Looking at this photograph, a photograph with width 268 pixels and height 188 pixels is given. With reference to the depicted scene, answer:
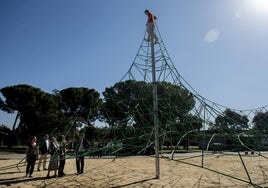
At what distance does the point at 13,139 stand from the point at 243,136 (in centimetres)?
3657

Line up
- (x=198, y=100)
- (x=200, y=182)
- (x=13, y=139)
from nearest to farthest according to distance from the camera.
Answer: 1. (x=200, y=182)
2. (x=198, y=100)
3. (x=13, y=139)

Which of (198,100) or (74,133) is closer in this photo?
(198,100)

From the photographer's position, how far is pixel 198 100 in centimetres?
1099

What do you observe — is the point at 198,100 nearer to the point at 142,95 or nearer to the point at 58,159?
the point at 142,95

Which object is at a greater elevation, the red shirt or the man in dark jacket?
the red shirt

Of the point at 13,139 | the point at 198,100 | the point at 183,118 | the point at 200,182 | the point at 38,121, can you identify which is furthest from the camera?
the point at 13,139

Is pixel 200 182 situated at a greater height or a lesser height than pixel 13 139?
lesser

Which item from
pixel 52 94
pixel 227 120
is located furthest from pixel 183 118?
pixel 52 94

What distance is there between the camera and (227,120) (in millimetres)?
11625

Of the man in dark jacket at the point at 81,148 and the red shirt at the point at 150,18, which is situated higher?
the red shirt at the point at 150,18

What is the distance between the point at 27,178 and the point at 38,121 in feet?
91.9

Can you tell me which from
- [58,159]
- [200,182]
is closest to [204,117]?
[200,182]

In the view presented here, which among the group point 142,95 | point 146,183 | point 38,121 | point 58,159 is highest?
point 38,121

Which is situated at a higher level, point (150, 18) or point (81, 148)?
point (150, 18)
